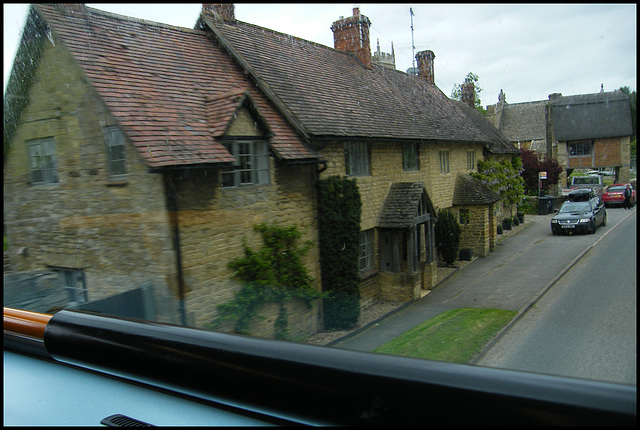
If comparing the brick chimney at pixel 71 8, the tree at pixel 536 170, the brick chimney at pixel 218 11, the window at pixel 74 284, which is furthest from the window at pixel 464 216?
the brick chimney at pixel 71 8

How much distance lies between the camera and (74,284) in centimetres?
225

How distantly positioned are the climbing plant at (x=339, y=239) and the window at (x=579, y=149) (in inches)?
39.9

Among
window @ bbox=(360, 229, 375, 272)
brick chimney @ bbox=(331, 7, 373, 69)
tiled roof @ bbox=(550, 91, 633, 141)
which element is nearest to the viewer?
tiled roof @ bbox=(550, 91, 633, 141)

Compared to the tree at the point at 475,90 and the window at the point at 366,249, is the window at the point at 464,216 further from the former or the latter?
the tree at the point at 475,90

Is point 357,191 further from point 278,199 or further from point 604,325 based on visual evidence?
point 604,325

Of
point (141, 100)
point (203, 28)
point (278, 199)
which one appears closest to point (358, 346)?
point (278, 199)

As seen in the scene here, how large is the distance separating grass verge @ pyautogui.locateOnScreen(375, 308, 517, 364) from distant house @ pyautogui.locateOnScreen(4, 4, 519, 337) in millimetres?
577

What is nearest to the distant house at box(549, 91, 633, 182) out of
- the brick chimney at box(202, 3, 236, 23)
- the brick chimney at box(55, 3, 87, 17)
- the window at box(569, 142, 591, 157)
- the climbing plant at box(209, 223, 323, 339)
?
the window at box(569, 142, 591, 157)

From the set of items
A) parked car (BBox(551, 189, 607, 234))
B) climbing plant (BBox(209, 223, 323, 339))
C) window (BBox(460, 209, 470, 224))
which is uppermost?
parked car (BBox(551, 189, 607, 234))

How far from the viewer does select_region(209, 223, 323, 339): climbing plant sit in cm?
224

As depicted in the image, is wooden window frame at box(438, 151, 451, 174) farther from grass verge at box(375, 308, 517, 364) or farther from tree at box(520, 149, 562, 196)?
grass verge at box(375, 308, 517, 364)

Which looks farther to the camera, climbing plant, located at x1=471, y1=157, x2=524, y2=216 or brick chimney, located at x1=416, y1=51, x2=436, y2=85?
climbing plant, located at x1=471, y1=157, x2=524, y2=216

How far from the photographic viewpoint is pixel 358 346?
135 cm

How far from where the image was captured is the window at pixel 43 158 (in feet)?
7.09
